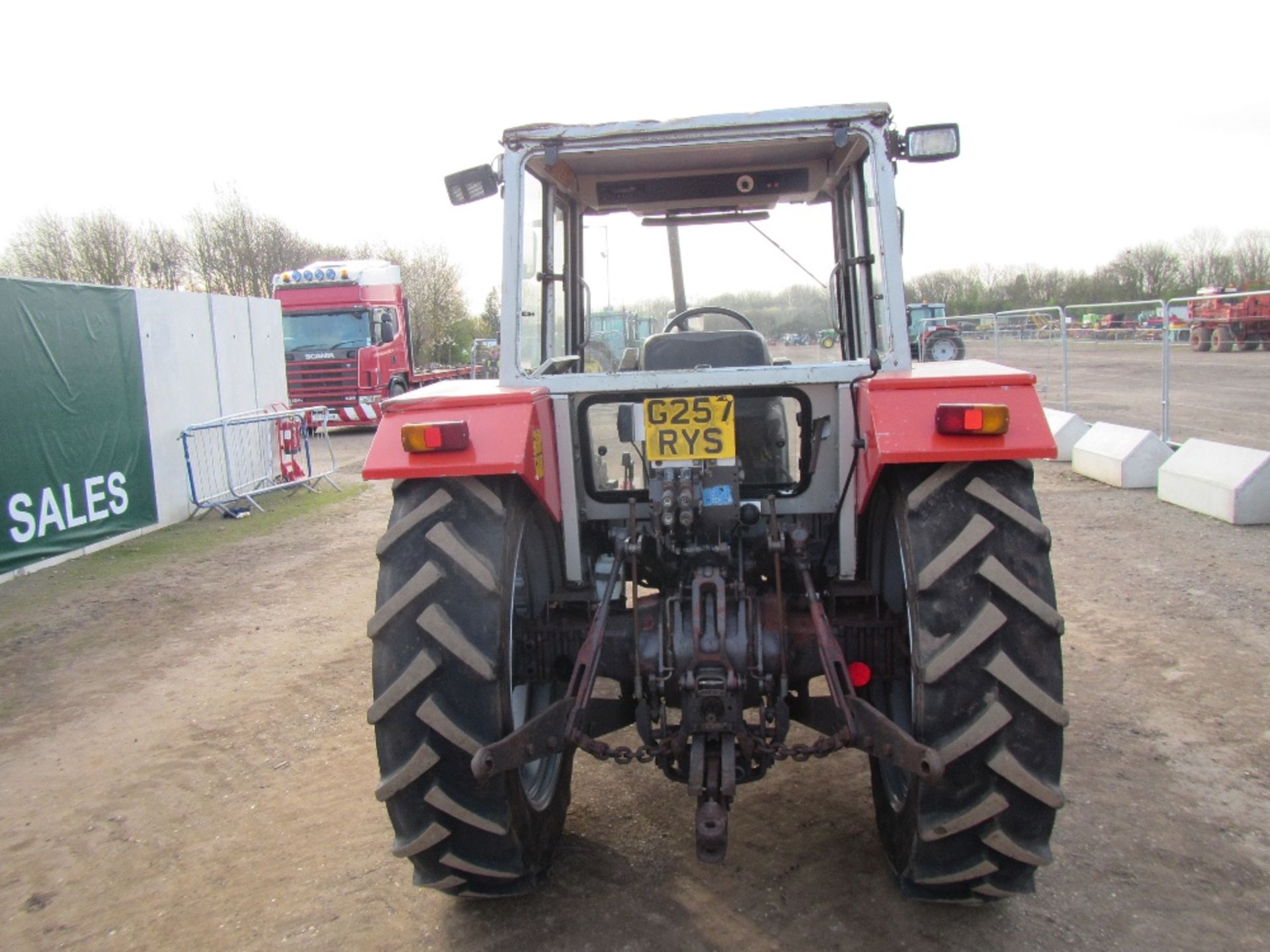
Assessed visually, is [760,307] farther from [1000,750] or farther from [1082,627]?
[1082,627]

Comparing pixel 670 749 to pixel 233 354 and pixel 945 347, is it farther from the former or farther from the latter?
pixel 945 347

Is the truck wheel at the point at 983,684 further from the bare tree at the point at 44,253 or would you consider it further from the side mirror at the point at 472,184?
the bare tree at the point at 44,253

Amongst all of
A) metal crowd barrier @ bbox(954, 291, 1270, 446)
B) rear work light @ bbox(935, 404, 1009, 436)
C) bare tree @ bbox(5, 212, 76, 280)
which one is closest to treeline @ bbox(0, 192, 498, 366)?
bare tree @ bbox(5, 212, 76, 280)

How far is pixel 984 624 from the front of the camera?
8.75ft

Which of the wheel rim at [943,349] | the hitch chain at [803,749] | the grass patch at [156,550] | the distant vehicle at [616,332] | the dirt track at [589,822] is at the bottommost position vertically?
the dirt track at [589,822]

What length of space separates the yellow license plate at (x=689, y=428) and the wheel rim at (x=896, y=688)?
592 mm

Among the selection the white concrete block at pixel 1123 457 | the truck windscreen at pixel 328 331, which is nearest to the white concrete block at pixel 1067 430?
the white concrete block at pixel 1123 457

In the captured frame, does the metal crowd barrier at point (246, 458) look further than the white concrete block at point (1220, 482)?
Yes

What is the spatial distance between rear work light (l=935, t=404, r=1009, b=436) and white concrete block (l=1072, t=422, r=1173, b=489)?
8.02m

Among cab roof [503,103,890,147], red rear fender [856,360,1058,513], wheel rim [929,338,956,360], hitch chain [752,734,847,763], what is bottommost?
hitch chain [752,734,847,763]

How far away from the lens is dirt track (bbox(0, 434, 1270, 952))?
3.04 m

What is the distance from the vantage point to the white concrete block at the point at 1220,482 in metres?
7.86

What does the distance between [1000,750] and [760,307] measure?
7.86ft

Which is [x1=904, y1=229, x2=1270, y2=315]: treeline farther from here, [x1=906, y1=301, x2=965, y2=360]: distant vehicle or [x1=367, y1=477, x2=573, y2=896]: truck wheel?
[x1=367, y1=477, x2=573, y2=896]: truck wheel
